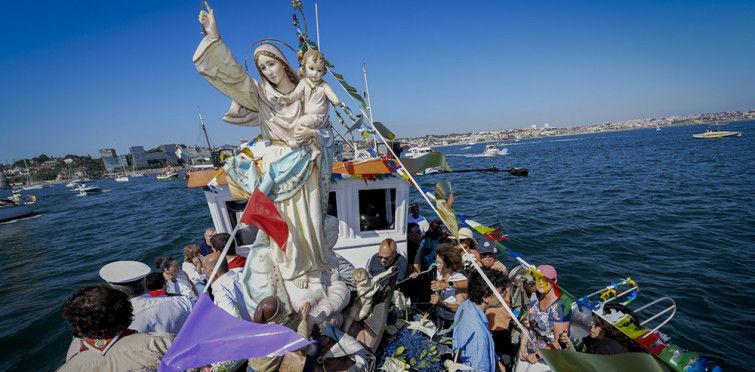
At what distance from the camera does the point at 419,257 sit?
22.1 feet

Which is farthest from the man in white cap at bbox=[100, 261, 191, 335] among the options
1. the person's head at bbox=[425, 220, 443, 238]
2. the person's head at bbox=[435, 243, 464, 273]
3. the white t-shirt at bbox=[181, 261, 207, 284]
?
the person's head at bbox=[425, 220, 443, 238]

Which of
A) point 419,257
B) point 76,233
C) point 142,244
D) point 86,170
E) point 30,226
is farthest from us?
point 86,170

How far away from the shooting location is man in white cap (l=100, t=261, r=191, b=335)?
3391 millimetres

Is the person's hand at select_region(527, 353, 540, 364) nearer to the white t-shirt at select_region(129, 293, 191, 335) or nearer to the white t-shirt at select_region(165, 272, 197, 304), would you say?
the white t-shirt at select_region(129, 293, 191, 335)

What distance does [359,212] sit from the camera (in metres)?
6.02

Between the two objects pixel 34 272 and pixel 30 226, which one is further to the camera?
pixel 30 226

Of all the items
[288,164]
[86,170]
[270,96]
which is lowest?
[86,170]

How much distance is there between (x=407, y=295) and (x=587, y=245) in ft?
37.2

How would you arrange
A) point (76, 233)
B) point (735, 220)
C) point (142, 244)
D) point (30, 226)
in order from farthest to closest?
point (30, 226) → point (76, 233) → point (142, 244) → point (735, 220)

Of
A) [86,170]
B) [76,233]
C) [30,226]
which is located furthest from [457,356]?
[86,170]

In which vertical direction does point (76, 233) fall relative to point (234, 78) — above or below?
below

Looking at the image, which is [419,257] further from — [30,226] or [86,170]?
[86,170]

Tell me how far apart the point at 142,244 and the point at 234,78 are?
→ 2089 cm

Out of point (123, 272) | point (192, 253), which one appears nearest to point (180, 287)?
point (192, 253)
